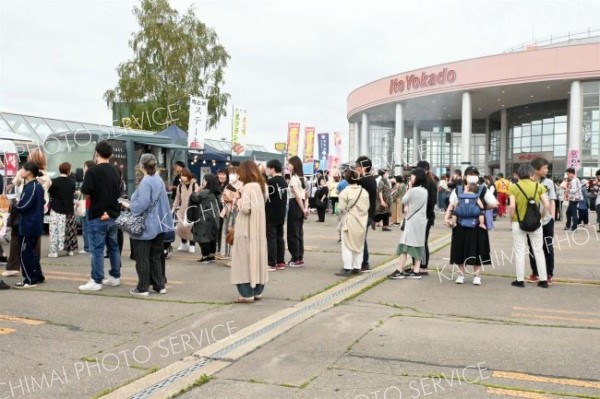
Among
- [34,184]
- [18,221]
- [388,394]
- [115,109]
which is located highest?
[115,109]

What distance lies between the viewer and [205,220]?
10109 mm

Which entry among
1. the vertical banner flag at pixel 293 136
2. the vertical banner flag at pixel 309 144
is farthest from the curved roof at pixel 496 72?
the vertical banner flag at pixel 293 136

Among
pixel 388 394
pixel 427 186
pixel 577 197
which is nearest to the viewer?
pixel 388 394

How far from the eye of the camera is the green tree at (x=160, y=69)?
38.1 m

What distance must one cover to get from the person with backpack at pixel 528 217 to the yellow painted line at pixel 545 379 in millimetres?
3967

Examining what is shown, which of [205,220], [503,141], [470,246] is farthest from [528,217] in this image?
[503,141]

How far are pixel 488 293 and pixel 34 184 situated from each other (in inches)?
245

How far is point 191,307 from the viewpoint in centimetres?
668

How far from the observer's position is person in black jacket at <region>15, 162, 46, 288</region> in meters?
7.72

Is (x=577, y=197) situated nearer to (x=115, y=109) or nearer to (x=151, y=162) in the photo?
(x=151, y=162)

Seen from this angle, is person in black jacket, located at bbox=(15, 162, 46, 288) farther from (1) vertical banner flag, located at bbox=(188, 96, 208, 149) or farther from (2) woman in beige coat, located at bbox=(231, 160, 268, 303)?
(1) vertical banner flag, located at bbox=(188, 96, 208, 149)

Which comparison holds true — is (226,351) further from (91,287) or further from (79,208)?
(79,208)

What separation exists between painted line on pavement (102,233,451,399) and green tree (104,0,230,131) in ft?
105

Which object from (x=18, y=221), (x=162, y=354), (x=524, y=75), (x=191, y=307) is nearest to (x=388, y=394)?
(x=162, y=354)
